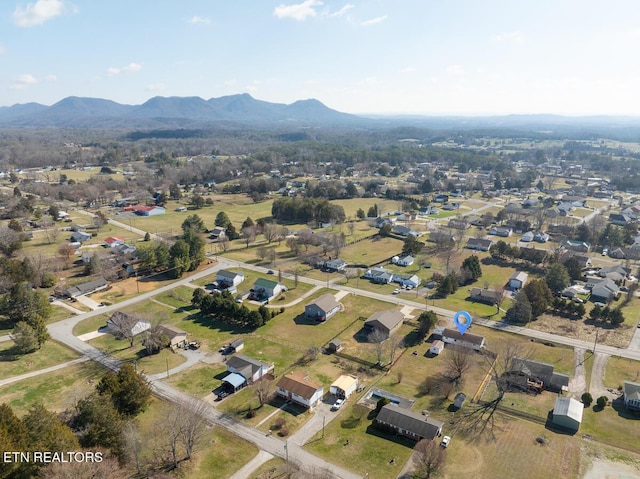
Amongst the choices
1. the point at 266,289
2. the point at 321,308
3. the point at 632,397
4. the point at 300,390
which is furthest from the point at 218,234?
the point at 632,397

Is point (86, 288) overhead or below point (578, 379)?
overhead

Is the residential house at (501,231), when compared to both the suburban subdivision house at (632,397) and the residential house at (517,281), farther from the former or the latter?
the suburban subdivision house at (632,397)

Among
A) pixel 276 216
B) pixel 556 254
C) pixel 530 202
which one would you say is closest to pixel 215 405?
pixel 556 254

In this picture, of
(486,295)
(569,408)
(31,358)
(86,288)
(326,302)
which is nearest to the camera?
(569,408)

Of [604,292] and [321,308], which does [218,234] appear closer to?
[321,308]

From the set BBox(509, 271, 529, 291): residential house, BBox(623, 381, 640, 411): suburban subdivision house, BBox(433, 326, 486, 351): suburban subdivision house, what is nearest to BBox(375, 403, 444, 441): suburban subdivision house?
BBox(433, 326, 486, 351): suburban subdivision house
